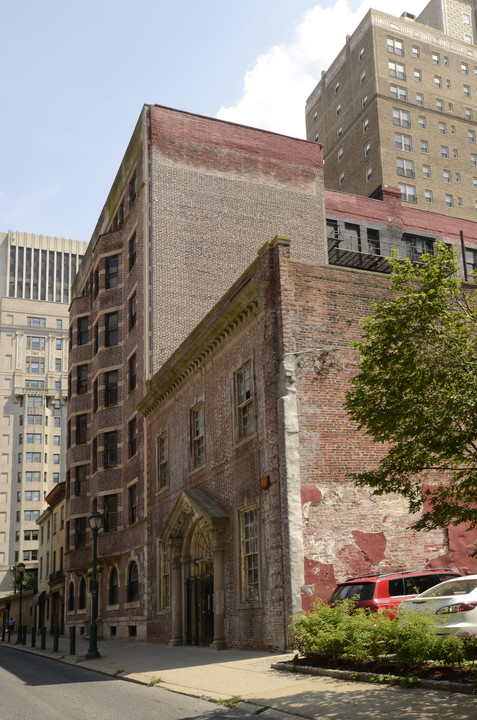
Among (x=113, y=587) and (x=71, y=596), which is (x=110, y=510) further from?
(x=71, y=596)

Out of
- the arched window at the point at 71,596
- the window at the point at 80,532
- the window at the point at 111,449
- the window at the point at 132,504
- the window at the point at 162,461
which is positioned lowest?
the arched window at the point at 71,596

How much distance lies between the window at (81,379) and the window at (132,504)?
11381mm

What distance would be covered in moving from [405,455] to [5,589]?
104 m

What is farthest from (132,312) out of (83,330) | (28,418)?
(28,418)

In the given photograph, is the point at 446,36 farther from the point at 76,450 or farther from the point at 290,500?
the point at 290,500

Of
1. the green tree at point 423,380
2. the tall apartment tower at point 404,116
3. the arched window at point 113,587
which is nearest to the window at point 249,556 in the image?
the green tree at point 423,380

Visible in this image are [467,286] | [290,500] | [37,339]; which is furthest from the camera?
[37,339]

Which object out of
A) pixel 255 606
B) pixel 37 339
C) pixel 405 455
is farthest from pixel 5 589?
pixel 405 455

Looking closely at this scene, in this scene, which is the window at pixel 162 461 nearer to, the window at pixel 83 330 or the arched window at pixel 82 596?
the arched window at pixel 82 596

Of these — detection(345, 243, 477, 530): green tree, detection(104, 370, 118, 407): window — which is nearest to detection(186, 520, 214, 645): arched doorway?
detection(345, 243, 477, 530): green tree

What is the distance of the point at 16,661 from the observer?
25.4 meters

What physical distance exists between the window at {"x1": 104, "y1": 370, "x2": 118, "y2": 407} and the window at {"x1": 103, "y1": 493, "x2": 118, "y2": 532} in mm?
4850

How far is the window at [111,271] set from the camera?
4006cm

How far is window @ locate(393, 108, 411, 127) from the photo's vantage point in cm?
6812
